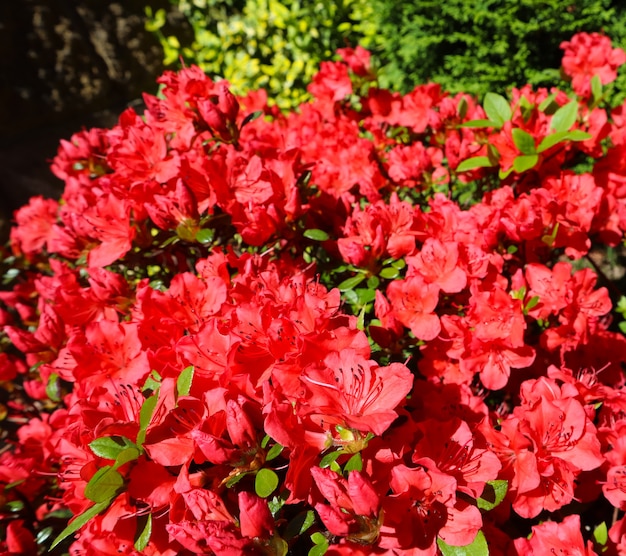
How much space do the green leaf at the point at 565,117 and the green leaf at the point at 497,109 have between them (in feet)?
0.43

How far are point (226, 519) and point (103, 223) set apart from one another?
0.89 m

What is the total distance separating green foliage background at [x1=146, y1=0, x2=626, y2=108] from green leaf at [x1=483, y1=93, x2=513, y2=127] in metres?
0.98

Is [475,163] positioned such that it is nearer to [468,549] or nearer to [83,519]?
[468,549]

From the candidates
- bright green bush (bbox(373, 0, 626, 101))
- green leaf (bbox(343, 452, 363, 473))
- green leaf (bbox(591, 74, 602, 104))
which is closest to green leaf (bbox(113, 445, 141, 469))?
green leaf (bbox(343, 452, 363, 473))

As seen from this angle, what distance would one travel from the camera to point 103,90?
354 centimetres

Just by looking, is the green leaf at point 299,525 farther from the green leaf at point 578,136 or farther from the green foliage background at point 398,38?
the green foliage background at point 398,38

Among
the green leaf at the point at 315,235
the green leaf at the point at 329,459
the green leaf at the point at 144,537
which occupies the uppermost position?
the green leaf at the point at 315,235

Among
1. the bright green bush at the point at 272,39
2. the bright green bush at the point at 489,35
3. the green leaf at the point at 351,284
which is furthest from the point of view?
Answer: the bright green bush at the point at 272,39

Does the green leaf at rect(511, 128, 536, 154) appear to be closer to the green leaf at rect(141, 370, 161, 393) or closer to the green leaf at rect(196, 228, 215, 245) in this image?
the green leaf at rect(196, 228, 215, 245)

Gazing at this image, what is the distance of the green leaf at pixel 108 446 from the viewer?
911mm

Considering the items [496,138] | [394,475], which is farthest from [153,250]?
[496,138]

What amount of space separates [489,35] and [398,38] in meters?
0.59

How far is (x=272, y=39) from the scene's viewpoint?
378 centimetres

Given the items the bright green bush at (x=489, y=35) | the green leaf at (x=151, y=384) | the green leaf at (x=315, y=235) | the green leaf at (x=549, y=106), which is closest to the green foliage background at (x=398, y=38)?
the bright green bush at (x=489, y=35)
